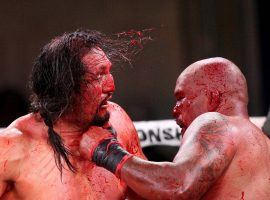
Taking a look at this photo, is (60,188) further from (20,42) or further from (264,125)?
(20,42)

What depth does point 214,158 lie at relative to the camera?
8.25 ft

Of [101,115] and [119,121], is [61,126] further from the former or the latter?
[119,121]

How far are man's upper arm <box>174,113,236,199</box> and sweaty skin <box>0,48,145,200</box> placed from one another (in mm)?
299

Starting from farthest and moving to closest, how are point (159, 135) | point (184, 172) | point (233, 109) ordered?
1. point (159, 135)
2. point (233, 109)
3. point (184, 172)

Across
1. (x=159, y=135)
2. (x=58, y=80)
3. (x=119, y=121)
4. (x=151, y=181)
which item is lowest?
(x=159, y=135)

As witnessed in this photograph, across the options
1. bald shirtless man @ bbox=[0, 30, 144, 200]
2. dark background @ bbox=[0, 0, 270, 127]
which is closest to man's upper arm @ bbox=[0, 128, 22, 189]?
bald shirtless man @ bbox=[0, 30, 144, 200]

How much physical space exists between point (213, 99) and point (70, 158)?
64cm

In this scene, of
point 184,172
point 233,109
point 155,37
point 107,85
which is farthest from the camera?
point 155,37

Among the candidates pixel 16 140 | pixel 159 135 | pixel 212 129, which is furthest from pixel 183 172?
pixel 159 135

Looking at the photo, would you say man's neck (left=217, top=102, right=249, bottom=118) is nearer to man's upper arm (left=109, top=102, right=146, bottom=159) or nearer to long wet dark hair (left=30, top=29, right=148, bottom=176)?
man's upper arm (left=109, top=102, right=146, bottom=159)

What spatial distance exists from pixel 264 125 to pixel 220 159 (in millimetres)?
1616

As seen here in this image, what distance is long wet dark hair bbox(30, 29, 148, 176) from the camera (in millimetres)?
2559

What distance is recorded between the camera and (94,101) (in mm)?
2584

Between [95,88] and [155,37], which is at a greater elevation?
[95,88]
